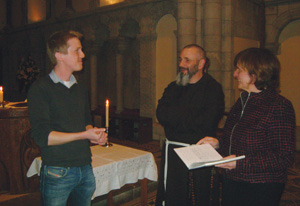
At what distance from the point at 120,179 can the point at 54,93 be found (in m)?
1.29

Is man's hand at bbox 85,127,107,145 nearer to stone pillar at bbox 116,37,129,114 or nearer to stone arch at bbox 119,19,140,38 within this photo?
stone pillar at bbox 116,37,129,114

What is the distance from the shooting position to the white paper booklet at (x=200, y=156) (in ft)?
5.43

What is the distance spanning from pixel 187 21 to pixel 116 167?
3.82 meters

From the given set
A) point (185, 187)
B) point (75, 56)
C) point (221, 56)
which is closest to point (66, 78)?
point (75, 56)

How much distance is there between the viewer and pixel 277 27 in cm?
675

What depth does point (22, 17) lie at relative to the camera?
12.5m

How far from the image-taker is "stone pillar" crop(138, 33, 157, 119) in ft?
23.8

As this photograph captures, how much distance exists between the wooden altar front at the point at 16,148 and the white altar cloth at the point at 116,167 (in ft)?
3.43

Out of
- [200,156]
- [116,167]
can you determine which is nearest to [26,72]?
[116,167]

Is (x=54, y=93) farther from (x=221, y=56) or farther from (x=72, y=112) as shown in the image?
(x=221, y=56)

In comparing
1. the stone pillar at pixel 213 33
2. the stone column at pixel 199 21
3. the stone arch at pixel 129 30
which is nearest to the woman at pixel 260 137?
the stone pillar at pixel 213 33

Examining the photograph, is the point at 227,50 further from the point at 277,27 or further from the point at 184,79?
the point at 184,79

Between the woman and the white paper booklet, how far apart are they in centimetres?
8

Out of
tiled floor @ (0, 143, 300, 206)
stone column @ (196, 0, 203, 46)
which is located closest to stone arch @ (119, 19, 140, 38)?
stone column @ (196, 0, 203, 46)
